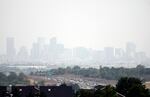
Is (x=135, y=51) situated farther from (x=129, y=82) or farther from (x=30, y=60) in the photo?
(x=129, y=82)

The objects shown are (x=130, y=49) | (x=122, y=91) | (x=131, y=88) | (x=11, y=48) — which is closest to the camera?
(x=131, y=88)

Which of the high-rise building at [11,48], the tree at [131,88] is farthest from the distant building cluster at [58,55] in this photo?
the tree at [131,88]

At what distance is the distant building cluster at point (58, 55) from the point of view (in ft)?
421

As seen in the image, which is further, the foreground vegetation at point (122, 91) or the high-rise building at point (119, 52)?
the high-rise building at point (119, 52)

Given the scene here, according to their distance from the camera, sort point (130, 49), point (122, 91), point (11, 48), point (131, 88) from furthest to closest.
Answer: point (130, 49)
point (11, 48)
point (122, 91)
point (131, 88)

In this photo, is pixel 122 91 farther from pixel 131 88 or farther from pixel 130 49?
pixel 130 49

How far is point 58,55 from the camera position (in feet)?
455

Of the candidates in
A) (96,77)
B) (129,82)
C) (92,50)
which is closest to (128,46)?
(92,50)

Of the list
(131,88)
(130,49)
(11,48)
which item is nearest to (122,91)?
(131,88)

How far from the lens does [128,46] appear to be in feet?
443

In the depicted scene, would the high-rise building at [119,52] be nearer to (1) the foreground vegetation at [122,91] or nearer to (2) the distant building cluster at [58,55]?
(2) the distant building cluster at [58,55]

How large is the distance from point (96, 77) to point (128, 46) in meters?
93.5

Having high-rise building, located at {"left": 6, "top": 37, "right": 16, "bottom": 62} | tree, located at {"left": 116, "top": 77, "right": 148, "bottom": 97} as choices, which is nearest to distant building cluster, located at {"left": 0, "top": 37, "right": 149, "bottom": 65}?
high-rise building, located at {"left": 6, "top": 37, "right": 16, "bottom": 62}

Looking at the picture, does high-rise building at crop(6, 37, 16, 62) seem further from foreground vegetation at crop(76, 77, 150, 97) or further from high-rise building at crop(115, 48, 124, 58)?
foreground vegetation at crop(76, 77, 150, 97)
